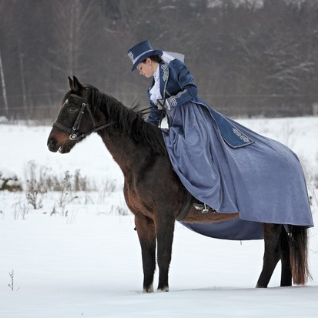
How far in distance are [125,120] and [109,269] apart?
191 cm

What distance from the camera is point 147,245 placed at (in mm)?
6059

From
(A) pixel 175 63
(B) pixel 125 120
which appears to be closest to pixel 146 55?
(A) pixel 175 63

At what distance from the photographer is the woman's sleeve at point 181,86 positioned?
5980 millimetres

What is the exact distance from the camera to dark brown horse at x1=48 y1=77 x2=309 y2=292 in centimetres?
577

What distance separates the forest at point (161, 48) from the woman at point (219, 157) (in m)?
21.6

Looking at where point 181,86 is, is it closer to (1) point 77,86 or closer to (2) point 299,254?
(1) point 77,86

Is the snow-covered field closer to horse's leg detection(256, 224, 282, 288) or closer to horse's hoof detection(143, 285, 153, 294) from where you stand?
horse's hoof detection(143, 285, 153, 294)

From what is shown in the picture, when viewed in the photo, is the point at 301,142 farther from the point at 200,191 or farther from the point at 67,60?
the point at 200,191

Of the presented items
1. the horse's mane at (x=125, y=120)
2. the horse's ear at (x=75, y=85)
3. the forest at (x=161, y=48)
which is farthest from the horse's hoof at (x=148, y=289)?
the forest at (x=161, y=48)

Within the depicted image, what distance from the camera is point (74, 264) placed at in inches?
298

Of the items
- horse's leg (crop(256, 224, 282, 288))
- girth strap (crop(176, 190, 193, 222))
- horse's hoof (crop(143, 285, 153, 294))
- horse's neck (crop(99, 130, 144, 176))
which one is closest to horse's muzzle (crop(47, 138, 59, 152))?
horse's neck (crop(99, 130, 144, 176))

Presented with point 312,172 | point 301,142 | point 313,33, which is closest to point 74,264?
point 312,172

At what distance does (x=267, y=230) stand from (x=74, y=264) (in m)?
2.11

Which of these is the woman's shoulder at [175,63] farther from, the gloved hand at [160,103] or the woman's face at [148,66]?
the gloved hand at [160,103]
